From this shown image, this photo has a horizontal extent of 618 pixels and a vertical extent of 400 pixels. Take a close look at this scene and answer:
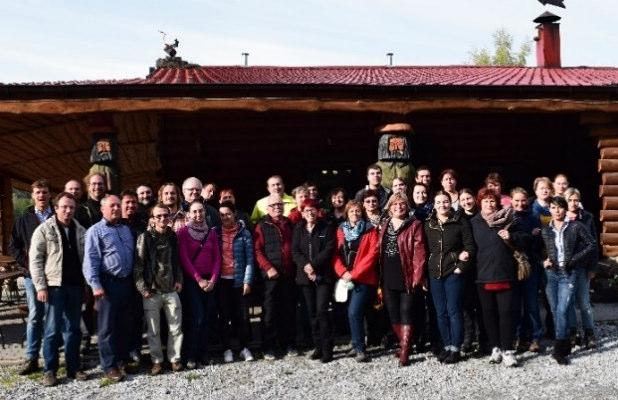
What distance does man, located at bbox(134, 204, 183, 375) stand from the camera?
Answer: 17.5ft

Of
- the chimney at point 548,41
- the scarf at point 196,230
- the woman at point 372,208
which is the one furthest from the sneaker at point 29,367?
the chimney at point 548,41

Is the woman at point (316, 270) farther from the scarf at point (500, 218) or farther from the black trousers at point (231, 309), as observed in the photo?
the scarf at point (500, 218)

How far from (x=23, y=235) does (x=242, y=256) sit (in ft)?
7.09

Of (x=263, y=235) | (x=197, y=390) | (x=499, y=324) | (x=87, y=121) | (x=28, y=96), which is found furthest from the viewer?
(x=87, y=121)

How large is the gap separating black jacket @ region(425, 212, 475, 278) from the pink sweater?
211cm

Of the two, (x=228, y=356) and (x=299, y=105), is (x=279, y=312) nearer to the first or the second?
(x=228, y=356)

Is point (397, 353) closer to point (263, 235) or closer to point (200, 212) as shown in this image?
point (263, 235)

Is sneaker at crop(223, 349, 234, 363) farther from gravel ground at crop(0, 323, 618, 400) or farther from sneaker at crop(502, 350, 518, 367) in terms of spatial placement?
sneaker at crop(502, 350, 518, 367)

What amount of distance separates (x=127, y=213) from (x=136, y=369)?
1.52 metres

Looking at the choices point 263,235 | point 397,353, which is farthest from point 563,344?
point 263,235

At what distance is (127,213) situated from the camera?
18.2 feet

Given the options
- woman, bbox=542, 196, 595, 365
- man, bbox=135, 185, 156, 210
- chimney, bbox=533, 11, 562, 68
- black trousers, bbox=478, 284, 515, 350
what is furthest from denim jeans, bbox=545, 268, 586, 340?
chimney, bbox=533, 11, 562, 68

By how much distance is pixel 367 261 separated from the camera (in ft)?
18.4

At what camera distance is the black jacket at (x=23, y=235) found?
5.58 metres
